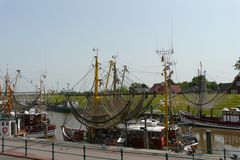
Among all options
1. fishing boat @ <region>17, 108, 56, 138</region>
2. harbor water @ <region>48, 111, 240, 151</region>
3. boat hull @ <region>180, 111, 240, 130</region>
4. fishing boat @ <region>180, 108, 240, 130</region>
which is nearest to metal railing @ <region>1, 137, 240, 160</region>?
harbor water @ <region>48, 111, 240, 151</region>

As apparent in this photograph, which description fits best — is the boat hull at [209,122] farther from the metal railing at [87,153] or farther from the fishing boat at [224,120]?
the metal railing at [87,153]

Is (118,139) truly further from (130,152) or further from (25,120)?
(25,120)

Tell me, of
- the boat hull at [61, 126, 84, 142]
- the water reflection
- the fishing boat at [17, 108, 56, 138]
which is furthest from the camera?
the fishing boat at [17, 108, 56, 138]

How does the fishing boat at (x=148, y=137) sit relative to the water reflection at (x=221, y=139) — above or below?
above

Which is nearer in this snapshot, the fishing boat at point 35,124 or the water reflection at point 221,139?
the water reflection at point 221,139

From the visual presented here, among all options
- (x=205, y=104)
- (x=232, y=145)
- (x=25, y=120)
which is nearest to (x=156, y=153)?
(x=232, y=145)

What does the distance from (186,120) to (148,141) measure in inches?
1509

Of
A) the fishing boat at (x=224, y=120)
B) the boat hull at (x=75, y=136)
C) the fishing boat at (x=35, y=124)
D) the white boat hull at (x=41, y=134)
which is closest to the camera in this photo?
the boat hull at (x=75, y=136)

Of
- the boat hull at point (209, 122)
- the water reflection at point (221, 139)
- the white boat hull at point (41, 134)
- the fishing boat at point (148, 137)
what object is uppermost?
the fishing boat at point (148, 137)

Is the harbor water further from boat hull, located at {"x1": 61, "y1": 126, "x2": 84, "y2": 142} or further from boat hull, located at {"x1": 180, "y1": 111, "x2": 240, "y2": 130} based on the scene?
boat hull, located at {"x1": 61, "y1": 126, "x2": 84, "y2": 142}

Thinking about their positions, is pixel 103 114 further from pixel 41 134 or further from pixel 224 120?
pixel 224 120

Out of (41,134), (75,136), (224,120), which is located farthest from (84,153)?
(224,120)

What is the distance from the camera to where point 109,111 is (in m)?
33.7

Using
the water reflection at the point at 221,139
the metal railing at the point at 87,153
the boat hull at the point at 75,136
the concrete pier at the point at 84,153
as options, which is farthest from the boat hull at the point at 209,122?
the concrete pier at the point at 84,153
